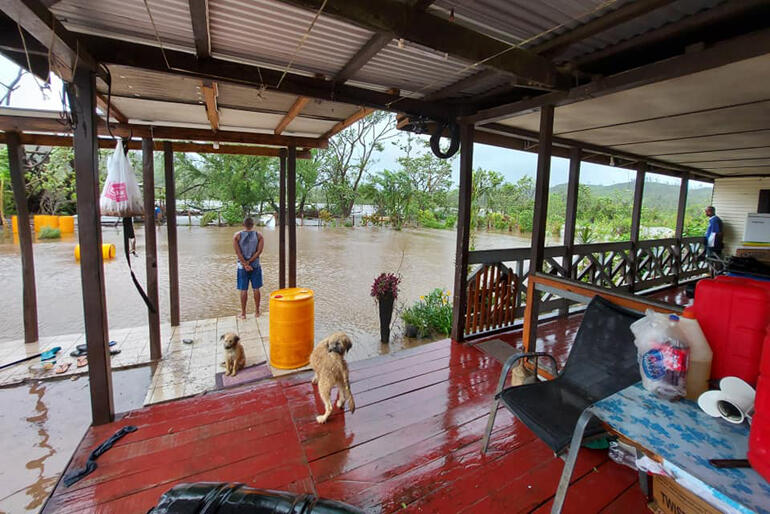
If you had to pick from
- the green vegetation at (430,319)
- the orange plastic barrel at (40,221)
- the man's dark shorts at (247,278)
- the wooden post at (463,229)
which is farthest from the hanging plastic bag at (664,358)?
the orange plastic barrel at (40,221)

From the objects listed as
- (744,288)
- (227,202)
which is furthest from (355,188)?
(744,288)

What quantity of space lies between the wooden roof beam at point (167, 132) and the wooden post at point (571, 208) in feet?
11.0

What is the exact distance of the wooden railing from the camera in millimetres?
3520

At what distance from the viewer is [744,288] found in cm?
119

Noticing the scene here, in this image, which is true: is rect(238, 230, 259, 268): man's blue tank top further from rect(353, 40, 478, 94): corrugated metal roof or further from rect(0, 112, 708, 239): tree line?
rect(0, 112, 708, 239): tree line

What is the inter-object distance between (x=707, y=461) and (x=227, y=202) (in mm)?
21167

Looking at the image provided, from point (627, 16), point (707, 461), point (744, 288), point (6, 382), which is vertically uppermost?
point (627, 16)

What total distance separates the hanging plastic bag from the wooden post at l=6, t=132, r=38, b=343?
596cm

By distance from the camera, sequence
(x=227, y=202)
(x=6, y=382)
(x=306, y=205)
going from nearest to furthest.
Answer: (x=6, y=382), (x=227, y=202), (x=306, y=205)

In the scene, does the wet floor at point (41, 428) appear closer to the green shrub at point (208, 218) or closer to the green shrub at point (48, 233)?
the green shrub at point (48, 233)

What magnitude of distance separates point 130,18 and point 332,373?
7.26ft

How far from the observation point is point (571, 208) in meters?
4.45

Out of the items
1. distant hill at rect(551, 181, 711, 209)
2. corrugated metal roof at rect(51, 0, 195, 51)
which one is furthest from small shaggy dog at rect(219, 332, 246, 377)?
distant hill at rect(551, 181, 711, 209)

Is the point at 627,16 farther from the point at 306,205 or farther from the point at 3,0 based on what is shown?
the point at 306,205
